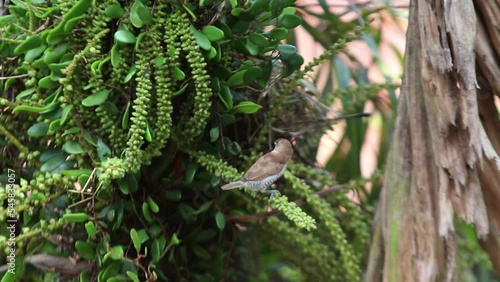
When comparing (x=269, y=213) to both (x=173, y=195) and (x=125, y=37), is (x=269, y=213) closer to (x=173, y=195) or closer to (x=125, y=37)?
(x=173, y=195)

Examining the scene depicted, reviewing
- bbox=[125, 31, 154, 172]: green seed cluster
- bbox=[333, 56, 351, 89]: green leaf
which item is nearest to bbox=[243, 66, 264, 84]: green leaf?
bbox=[125, 31, 154, 172]: green seed cluster

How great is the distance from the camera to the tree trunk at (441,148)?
25.8 inches

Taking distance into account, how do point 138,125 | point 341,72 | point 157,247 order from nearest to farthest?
point 138,125 < point 157,247 < point 341,72

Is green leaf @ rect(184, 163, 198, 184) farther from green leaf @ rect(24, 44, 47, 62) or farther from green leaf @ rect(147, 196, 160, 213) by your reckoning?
green leaf @ rect(24, 44, 47, 62)

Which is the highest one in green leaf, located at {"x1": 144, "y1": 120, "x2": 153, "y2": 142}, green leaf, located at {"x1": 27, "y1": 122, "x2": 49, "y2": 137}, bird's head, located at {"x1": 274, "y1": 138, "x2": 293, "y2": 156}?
green leaf, located at {"x1": 144, "y1": 120, "x2": 153, "y2": 142}

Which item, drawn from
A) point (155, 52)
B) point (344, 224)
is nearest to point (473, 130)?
point (344, 224)

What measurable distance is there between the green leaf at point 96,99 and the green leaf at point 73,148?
2.3 inches

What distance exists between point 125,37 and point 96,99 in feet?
0.26

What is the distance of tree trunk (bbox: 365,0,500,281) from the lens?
66cm

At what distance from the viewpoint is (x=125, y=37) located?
0.63m

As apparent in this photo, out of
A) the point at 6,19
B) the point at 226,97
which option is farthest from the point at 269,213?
the point at 6,19

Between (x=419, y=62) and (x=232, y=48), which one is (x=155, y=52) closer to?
(x=232, y=48)

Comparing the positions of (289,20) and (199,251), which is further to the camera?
(199,251)


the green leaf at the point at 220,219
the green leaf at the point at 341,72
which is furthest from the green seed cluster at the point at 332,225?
the green leaf at the point at 341,72
